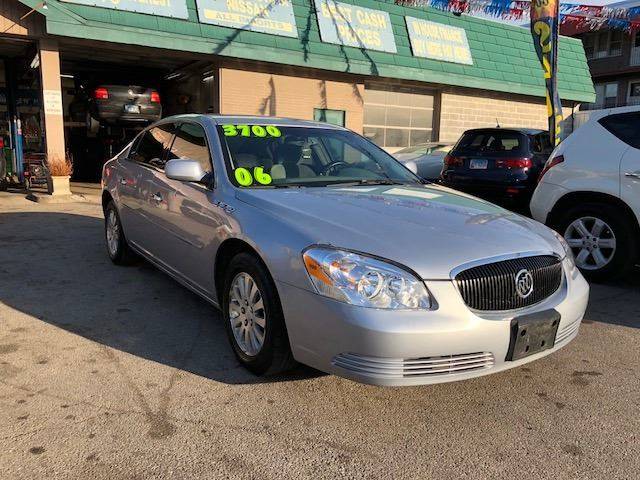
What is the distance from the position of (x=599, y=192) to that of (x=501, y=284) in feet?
10.9

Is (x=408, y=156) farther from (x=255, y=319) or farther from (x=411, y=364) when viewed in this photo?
→ (x=411, y=364)

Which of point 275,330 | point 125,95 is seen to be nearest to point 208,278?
point 275,330

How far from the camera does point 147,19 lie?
10758mm

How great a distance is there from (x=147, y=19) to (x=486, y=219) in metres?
9.58

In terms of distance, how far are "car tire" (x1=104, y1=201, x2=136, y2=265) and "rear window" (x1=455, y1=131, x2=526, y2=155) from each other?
550 centimetres

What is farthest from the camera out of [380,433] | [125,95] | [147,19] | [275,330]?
[125,95]

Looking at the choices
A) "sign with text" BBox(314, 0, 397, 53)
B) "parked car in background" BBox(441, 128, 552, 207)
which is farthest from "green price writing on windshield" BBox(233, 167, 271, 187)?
"sign with text" BBox(314, 0, 397, 53)

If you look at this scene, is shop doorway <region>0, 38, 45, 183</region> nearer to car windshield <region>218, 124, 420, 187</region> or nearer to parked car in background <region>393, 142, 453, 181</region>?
parked car in background <region>393, 142, 453, 181</region>

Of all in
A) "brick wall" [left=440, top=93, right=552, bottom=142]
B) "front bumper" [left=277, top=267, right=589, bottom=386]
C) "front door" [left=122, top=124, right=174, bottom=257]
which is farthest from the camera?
"brick wall" [left=440, top=93, right=552, bottom=142]

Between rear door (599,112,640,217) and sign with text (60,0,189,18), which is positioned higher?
sign with text (60,0,189,18)

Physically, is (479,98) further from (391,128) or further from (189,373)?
(189,373)

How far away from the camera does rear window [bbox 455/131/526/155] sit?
27.7 ft

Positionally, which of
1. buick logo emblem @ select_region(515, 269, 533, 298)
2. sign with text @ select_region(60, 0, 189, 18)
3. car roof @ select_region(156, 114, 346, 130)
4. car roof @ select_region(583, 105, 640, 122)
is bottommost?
buick logo emblem @ select_region(515, 269, 533, 298)

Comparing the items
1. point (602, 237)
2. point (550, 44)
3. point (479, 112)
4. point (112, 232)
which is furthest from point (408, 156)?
point (112, 232)
